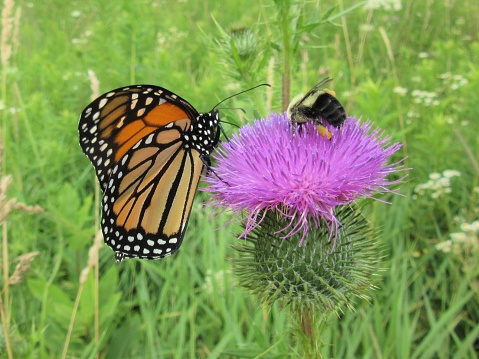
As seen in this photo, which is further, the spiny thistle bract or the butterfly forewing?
the butterfly forewing

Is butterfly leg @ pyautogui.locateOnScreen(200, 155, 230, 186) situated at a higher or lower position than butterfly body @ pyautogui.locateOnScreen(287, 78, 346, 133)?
lower

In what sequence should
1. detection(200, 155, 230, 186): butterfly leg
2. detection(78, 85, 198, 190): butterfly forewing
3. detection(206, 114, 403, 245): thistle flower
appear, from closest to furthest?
1. detection(206, 114, 403, 245): thistle flower
2. detection(200, 155, 230, 186): butterfly leg
3. detection(78, 85, 198, 190): butterfly forewing

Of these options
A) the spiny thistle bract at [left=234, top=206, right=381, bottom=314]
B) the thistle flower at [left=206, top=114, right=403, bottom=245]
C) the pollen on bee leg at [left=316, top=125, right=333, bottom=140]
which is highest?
the pollen on bee leg at [left=316, top=125, right=333, bottom=140]

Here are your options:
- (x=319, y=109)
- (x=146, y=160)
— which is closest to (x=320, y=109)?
(x=319, y=109)

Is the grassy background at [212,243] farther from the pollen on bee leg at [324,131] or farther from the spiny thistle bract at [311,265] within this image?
the pollen on bee leg at [324,131]

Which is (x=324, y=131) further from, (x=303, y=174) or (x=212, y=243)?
(x=212, y=243)

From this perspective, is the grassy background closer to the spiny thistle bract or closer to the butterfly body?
the spiny thistle bract

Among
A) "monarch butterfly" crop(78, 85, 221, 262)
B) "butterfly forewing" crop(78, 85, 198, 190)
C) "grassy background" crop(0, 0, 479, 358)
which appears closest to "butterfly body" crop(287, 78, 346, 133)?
"grassy background" crop(0, 0, 479, 358)
